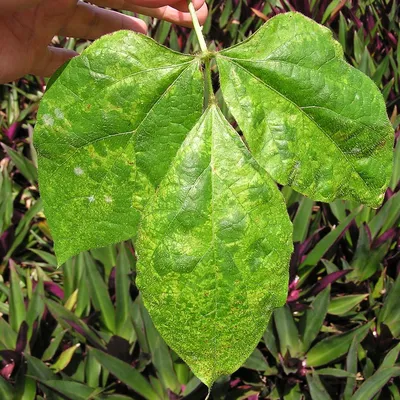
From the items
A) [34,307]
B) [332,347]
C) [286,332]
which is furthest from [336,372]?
[34,307]

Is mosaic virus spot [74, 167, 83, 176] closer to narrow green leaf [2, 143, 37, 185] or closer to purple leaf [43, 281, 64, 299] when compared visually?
purple leaf [43, 281, 64, 299]

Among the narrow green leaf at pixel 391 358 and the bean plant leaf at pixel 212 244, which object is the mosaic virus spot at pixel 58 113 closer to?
the bean plant leaf at pixel 212 244

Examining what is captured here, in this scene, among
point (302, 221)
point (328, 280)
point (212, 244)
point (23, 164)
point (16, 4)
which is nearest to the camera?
point (212, 244)

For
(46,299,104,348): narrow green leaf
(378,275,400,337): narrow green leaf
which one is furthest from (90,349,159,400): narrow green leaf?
(378,275,400,337): narrow green leaf

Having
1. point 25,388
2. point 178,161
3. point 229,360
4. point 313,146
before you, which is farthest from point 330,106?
point 25,388

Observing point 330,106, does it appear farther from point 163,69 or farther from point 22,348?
point 22,348

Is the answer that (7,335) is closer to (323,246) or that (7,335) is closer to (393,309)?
(323,246)
